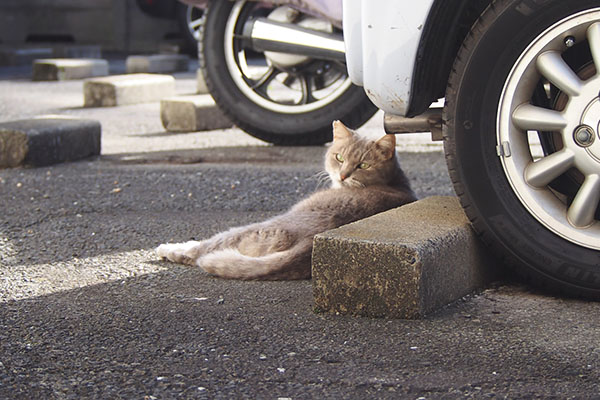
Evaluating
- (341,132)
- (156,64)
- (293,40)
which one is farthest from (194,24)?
(341,132)

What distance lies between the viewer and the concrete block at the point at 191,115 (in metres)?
7.73

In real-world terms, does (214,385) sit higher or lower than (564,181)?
lower

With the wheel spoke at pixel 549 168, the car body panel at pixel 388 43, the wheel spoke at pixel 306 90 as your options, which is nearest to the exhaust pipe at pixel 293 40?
the wheel spoke at pixel 306 90

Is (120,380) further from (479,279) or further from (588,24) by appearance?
(588,24)

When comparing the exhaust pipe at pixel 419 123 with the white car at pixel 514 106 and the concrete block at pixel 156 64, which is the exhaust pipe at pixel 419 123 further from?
the concrete block at pixel 156 64

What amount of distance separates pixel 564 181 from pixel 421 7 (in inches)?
31.0

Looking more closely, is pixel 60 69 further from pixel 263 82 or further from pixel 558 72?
pixel 558 72

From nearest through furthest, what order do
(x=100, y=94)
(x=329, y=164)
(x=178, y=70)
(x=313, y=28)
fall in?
(x=329, y=164)
(x=313, y=28)
(x=100, y=94)
(x=178, y=70)

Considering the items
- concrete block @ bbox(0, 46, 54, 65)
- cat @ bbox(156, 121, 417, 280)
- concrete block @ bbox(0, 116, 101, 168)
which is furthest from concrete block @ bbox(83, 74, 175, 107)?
cat @ bbox(156, 121, 417, 280)

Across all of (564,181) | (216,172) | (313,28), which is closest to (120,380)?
(564,181)

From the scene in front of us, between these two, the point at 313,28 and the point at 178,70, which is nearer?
the point at 313,28

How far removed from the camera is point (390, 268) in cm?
291

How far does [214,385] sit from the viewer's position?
7.98ft

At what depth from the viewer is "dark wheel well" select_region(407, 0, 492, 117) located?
3.10 meters
